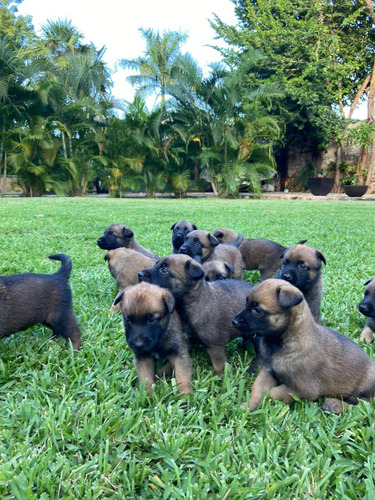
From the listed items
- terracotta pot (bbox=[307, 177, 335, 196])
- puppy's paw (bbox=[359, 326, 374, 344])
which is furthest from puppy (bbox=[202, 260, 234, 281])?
terracotta pot (bbox=[307, 177, 335, 196])

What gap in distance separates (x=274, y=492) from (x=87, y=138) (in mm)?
25575

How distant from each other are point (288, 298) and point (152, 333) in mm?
831

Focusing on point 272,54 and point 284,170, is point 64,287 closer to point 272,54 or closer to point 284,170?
point 272,54

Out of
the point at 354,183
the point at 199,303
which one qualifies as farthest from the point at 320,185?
the point at 199,303

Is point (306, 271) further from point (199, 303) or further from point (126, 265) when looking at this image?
point (126, 265)

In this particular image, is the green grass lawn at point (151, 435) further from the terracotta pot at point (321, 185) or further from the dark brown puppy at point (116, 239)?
the terracotta pot at point (321, 185)

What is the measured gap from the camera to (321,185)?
89.9 ft

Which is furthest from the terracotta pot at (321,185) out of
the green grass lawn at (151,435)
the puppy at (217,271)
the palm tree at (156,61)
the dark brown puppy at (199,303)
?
the dark brown puppy at (199,303)

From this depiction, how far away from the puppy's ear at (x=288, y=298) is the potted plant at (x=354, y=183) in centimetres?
2573

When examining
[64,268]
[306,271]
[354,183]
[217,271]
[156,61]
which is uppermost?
[156,61]

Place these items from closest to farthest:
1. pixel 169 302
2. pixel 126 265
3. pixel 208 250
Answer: pixel 169 302, pixel 126 265, pixel 208 250

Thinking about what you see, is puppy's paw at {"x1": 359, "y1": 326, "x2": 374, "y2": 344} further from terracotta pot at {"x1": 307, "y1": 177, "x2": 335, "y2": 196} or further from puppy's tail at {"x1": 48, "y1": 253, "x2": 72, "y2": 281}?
terracotta pot at {"x1": 307, "y1": 177, "x2": 335, "y2": 196}

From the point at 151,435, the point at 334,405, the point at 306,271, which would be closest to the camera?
the point at 151,435

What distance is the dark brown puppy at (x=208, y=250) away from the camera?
461cm
